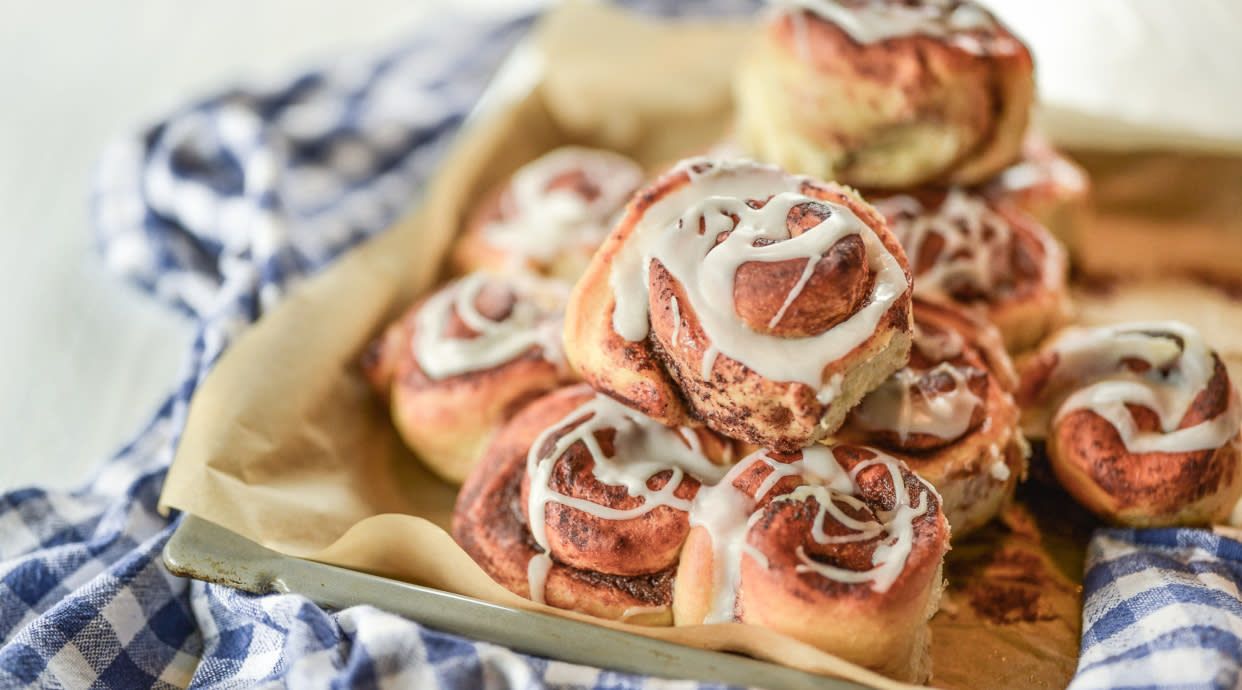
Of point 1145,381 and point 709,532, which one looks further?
point 1145,381

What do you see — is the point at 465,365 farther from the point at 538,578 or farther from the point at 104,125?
the point at 104,125

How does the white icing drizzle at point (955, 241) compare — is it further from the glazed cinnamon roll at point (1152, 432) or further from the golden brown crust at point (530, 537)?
the golden brown crust at point (530, 537)

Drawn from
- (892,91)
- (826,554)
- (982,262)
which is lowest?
(982,262)

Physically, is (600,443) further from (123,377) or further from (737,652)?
(123,377)

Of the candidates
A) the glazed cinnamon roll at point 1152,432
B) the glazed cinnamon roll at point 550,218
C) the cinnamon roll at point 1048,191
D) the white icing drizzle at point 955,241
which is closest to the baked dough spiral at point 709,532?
the glazed cinnamon roll at point 1152,432

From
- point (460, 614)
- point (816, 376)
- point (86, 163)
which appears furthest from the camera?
point (86, 163)

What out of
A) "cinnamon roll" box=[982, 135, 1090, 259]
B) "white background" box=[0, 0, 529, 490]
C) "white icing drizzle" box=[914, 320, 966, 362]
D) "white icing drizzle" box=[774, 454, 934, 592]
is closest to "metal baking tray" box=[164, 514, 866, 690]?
"white icing drizzle" box=[774, 454, 934, 592]

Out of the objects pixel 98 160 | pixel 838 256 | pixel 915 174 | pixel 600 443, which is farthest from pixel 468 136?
pixel 838 256

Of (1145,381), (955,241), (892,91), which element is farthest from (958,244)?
(1145,381)
